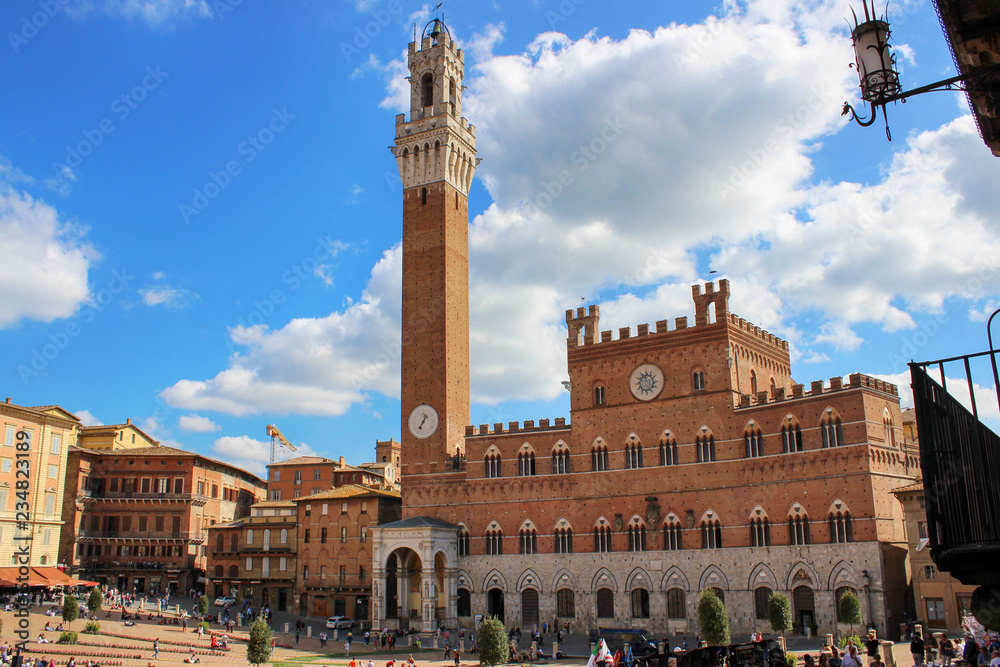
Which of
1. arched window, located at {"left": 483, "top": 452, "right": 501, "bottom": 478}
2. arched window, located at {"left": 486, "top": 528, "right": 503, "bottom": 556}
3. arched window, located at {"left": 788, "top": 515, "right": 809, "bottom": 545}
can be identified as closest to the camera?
arched window, located at {"left": 788, "top": 515, "right": 809, "bottom": 545}

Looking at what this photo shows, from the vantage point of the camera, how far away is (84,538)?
63.2 metres

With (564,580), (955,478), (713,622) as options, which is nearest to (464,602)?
(564,580)

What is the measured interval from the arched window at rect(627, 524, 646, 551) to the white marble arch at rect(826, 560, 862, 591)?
34.3 ft

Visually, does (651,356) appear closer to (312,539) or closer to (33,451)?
(312,539)

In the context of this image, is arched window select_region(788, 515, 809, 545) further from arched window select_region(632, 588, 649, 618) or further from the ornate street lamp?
the ornate street lamp

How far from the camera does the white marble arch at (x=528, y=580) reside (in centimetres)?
4972

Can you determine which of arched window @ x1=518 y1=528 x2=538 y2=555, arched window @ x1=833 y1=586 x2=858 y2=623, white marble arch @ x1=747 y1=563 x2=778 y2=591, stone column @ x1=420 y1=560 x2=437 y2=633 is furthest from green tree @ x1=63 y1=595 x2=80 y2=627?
arched window @ x1=833 y1=586 x2=858 y2=623

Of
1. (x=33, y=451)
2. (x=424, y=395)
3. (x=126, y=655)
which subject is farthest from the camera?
(x=424, y=395)

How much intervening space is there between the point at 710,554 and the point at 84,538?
157 ft

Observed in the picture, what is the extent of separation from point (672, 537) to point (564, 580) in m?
7.32

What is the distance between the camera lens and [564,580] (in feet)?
160

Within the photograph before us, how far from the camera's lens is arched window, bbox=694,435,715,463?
45812 millimetres

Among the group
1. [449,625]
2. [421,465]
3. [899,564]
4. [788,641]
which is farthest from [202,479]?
[899,564]

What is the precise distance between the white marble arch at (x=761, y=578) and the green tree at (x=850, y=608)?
5.17 metres
